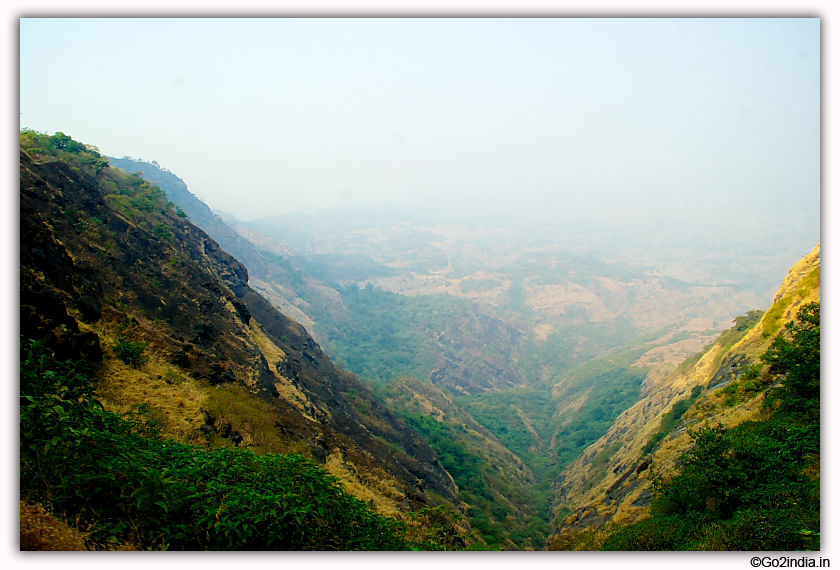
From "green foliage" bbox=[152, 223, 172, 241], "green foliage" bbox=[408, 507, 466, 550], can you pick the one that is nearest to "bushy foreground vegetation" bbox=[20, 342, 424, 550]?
"green foliage" bbox=[408, 507, 466, 550]

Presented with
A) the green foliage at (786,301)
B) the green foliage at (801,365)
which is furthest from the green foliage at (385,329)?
the green foliage at (801,365)

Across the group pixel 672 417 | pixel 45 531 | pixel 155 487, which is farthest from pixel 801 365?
pixel 45 531

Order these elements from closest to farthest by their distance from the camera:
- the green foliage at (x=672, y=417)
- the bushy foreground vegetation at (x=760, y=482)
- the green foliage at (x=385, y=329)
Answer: the bushy foreground vegetation at (x=760, y=482)
the green foliage at (x=672, y=417)
the green foliage at (x=385, y=329)

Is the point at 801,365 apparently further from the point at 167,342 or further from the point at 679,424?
the point at 167,342

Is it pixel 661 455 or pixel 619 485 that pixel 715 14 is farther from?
pixel 619 485

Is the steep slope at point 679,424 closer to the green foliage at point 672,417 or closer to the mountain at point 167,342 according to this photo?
the green foliage at point 672,417

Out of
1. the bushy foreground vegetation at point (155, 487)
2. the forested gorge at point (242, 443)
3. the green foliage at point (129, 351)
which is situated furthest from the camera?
the green foliage at point (129, 351)
